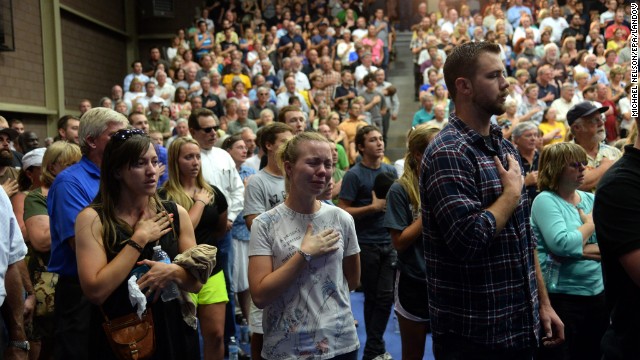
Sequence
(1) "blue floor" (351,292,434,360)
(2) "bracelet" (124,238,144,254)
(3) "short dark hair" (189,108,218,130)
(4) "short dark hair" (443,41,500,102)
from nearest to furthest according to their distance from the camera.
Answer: (4) "short dark hair" (443,41,500,102) < (2) "bracelet" (124,238,144,254) < (1) "blue floor" (351,292,434,360) < (3) "short dark hair" (189,108,218,130)

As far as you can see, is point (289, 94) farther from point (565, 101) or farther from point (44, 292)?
point (44, 292)

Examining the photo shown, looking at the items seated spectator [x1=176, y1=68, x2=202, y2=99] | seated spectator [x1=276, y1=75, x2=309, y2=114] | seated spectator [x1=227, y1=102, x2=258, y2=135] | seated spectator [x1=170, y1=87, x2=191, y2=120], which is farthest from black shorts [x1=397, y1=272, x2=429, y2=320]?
seated spectator [x1=176, y1=68, x2=202, y2=99]

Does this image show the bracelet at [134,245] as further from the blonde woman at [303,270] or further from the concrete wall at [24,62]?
the concrete wall at [24,62]

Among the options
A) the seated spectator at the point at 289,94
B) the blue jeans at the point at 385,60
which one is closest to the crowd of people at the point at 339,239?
the seated spectator at the point at 289,94

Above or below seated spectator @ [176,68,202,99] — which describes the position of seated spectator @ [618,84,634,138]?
below

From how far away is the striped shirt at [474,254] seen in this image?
2.09m

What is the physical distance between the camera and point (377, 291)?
4.49m

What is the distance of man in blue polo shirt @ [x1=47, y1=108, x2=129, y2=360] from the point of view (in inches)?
101

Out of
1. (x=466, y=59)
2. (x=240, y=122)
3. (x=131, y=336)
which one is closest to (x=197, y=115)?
(x=131, y=336)

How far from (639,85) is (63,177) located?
8.02 feet

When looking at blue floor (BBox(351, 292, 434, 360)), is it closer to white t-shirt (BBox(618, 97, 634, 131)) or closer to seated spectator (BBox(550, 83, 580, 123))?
seated spectator (BBox(550, 83, 580, 123))

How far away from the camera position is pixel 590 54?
39.2ft

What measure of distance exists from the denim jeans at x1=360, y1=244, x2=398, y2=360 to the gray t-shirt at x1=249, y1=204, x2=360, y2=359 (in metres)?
1.83

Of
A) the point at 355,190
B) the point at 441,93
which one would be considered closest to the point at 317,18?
the point at 441,93
